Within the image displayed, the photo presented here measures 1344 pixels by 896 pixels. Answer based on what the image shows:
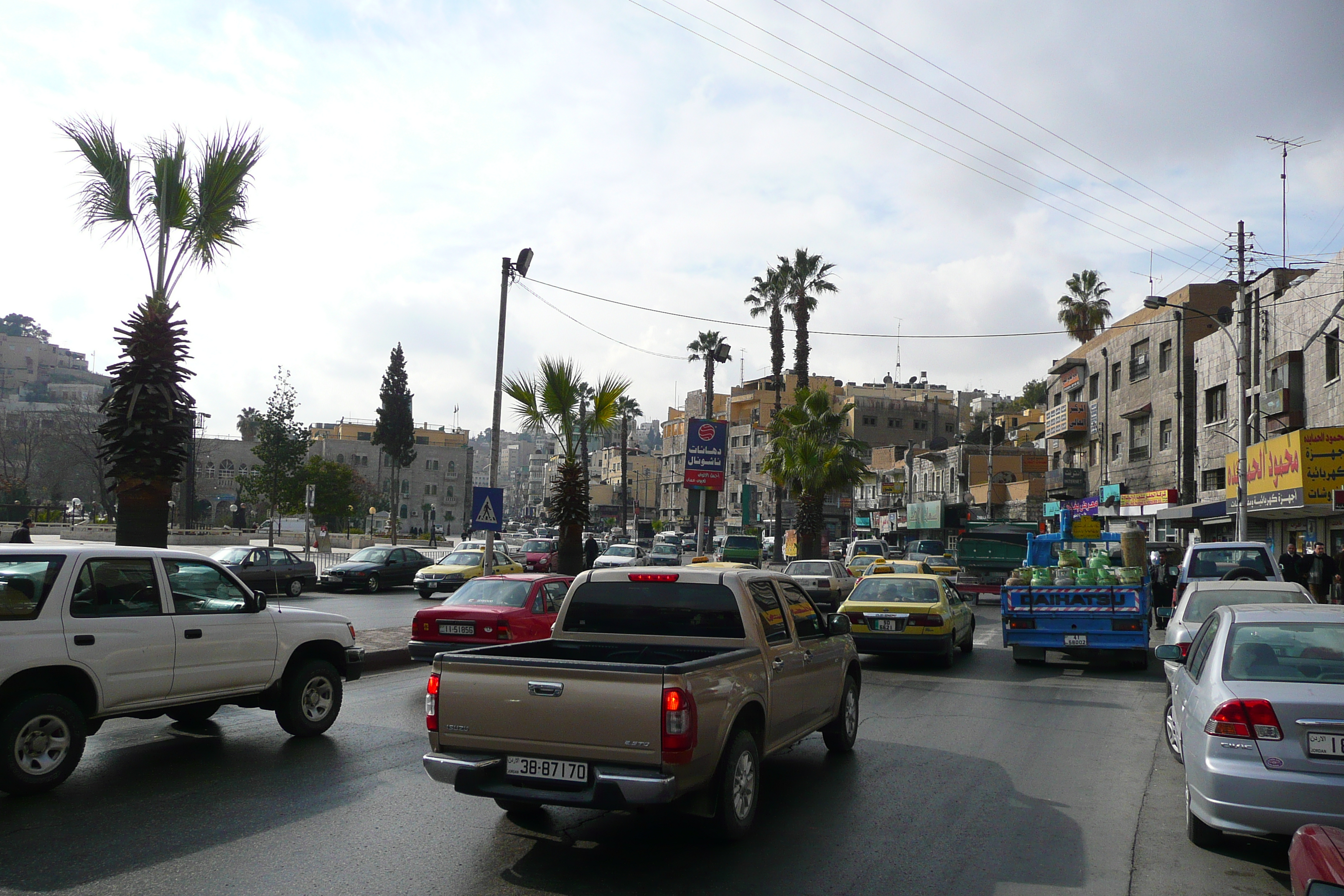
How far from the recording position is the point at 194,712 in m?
9.28

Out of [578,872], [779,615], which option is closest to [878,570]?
[779,615]

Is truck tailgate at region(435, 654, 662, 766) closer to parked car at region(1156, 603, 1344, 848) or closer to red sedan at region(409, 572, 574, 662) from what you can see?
parked car at region(1156, 603, 1344, 848)

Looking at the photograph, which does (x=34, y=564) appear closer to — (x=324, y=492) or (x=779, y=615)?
(x=779, y=615)

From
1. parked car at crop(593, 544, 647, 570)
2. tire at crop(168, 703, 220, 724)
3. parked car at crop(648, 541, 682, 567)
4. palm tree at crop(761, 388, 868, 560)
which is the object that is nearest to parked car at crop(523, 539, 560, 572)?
parked car at crop(593, 544, 647, 570)

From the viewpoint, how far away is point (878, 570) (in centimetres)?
2705

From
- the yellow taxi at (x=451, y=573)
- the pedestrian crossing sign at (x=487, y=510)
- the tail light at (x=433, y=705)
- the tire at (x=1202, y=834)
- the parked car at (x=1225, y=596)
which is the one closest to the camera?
the tail light at (x=433, y=705)

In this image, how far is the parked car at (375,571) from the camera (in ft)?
102

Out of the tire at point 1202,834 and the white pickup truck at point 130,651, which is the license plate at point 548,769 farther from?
the tire at point 1202,834

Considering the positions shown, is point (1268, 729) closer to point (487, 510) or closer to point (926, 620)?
point (926, 620)

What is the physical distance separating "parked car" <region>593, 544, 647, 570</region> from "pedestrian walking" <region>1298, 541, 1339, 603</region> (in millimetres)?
19722

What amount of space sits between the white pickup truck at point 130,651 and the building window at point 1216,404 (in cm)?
3573

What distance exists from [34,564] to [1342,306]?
3024 cm

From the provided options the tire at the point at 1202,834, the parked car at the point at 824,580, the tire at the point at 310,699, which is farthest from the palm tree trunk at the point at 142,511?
the parked car at the point at 824,580

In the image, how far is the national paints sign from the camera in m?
22.3
